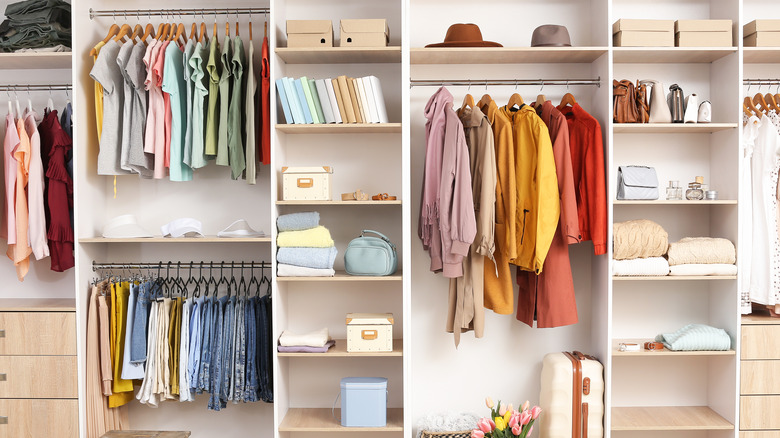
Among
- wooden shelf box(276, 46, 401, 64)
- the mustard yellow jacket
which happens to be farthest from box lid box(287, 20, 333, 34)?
the mustard yellow jacket

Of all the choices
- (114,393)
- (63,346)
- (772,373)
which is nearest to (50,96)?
(63,346)

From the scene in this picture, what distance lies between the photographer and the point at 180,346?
341 centimetres

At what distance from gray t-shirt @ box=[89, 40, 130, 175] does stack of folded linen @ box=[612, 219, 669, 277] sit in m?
2.69

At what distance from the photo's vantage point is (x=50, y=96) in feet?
12.3

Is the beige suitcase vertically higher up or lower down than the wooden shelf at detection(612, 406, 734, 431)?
higher up

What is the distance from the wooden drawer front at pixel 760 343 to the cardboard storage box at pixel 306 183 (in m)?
2.32

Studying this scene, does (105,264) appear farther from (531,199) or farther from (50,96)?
(531,199)

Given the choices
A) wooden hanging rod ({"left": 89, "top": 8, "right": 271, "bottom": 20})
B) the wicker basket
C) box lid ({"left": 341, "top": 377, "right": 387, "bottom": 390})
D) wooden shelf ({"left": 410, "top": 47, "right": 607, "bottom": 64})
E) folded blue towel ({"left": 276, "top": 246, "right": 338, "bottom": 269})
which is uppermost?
wooden hanging rod ({"left": 89, "top": 8, "right": 271, "bottom": 20})

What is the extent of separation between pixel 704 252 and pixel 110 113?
3.23 meters

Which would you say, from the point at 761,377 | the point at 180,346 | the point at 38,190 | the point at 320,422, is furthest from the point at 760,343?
the point at 38,190

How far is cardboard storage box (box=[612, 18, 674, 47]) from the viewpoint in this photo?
11.0ft

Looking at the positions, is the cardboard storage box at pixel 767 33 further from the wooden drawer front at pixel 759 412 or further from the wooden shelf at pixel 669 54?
the wooden drawer front at pixel 759 412

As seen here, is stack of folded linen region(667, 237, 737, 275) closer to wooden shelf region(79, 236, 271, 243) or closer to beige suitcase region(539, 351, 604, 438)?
beige suitcase region(539, 351, 604, 438)

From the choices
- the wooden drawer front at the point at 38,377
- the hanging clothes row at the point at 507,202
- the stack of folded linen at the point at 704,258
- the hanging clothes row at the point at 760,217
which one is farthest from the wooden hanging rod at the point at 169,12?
the hanging clothes row at the point at 760,217
